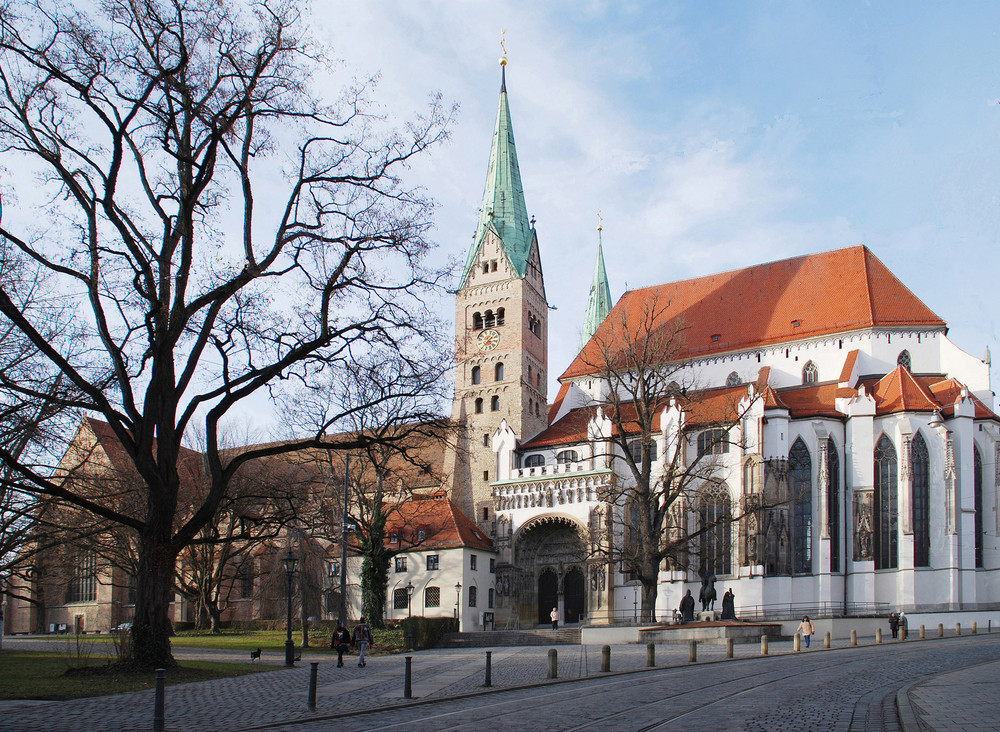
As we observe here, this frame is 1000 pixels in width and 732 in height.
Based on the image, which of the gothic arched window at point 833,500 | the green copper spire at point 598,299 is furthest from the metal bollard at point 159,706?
the green copper spire at point 598,299

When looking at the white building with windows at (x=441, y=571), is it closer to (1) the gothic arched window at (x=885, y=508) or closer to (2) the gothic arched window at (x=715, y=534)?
(2) the gothic arched window at (x=715, y=534)

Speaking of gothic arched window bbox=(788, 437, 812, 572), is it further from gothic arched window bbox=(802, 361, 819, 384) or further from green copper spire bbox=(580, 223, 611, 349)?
green copper spire bbox=(580, 223, 611, 349)

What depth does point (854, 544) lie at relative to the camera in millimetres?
47344

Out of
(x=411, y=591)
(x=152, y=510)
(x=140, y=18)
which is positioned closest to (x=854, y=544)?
(x=411, y=591)

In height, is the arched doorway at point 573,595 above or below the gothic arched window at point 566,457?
below

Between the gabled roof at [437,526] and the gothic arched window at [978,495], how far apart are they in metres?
24.5

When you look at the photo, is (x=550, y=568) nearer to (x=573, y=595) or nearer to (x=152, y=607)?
(x=573, y=595)

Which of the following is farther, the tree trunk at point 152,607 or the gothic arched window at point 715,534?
the gothic arched window at point 715,534

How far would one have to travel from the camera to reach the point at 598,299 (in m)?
89.5

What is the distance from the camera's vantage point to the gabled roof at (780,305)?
53.5 meters

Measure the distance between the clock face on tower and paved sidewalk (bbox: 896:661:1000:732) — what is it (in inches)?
1719

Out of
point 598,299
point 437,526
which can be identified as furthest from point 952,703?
point 598,299

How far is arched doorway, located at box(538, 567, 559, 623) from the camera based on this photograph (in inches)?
2154

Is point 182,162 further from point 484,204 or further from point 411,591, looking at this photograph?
point 484,204
